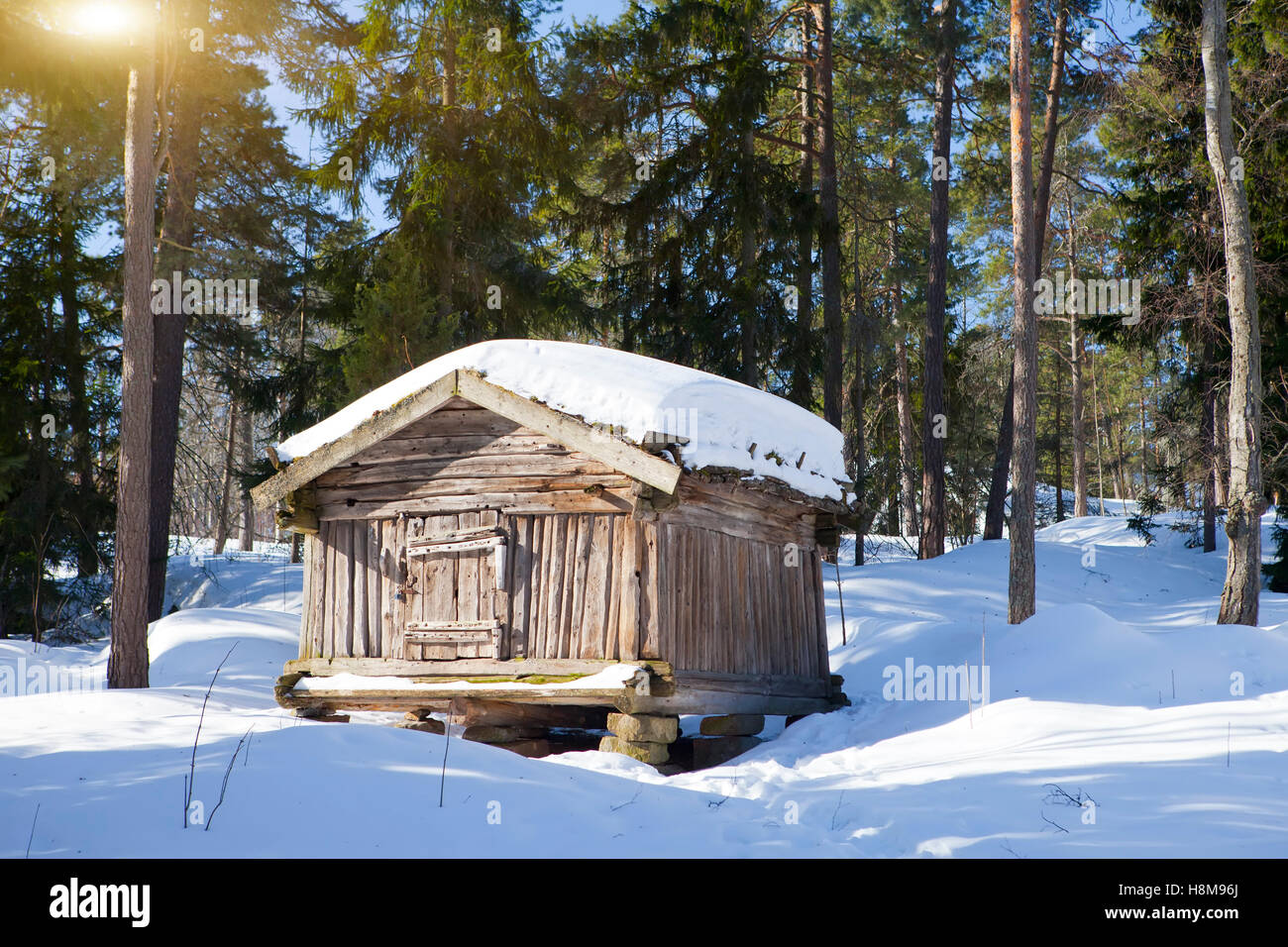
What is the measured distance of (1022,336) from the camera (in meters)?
14.3

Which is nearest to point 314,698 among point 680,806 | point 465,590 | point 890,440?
point 465,590

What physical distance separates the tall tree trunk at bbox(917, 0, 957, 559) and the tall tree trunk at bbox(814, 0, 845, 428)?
7.62 feet

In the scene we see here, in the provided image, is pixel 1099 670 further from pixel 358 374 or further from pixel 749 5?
pixel 749 5

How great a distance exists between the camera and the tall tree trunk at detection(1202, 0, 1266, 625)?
11.8 m

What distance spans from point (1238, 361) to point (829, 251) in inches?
358

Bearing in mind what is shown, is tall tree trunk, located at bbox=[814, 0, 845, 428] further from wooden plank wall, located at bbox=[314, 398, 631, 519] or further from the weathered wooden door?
the weathered wooden door

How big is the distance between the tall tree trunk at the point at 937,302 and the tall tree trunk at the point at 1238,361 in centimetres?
832

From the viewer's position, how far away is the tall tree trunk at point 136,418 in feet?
37.2

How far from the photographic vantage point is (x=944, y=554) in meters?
21.6

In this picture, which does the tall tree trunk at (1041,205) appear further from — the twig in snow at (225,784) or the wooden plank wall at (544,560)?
the twig in snow at (225,784)

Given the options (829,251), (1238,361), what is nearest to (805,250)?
(829,251)

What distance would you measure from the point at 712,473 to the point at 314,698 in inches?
201

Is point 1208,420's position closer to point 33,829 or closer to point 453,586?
point 453,586

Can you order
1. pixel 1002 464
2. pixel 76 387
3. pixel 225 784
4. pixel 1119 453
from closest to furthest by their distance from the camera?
pixel 225 784, pixel 76 387, pixel 1002 464, pixel 1119 453
